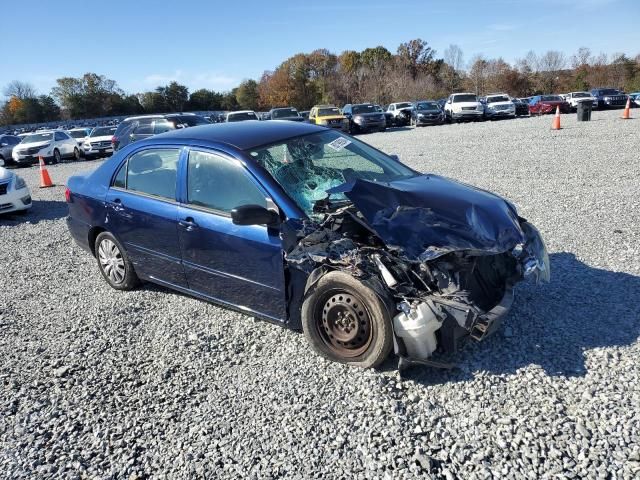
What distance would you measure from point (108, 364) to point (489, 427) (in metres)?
2.76

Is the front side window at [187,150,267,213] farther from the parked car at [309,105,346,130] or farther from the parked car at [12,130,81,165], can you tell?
the parked car at [12,130,81,165]

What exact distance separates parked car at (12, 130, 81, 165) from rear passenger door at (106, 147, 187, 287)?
20.1m

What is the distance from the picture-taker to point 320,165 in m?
4.21

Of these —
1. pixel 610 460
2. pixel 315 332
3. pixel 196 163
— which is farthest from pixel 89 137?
pixel 610 460

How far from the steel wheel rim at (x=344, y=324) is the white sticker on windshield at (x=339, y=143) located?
164 centimetres

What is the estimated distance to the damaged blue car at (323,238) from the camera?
315 centimetres

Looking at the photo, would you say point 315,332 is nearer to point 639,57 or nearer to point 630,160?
point 630,160

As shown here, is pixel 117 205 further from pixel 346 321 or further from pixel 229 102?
pixel 229 102

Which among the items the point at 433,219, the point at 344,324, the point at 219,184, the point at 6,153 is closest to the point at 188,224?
the point at 219,184

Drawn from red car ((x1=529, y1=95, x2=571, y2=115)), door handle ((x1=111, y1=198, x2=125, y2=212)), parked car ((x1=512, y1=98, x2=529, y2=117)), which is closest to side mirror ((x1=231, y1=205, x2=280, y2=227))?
door handle ((x1=111, y1=198, x2=125, y2=212))

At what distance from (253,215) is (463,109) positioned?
2717 centimetres

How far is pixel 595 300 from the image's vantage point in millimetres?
4105

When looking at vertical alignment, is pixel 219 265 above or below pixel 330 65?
below

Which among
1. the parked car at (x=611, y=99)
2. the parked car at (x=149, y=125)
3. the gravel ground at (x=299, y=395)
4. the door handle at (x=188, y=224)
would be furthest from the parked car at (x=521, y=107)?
the door handle at (x=188, y=224)
